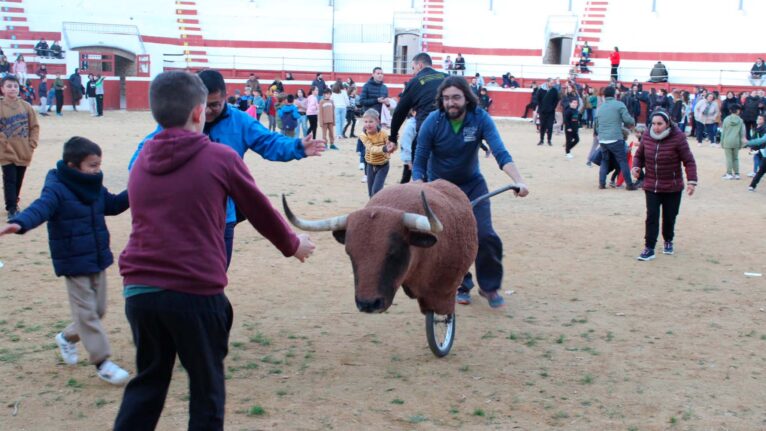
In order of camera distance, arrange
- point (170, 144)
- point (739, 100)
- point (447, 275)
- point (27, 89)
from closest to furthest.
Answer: point (170, 144) → point (447, 275) → point (739, 100) → point (27, 89)

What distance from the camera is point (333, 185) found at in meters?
15.9

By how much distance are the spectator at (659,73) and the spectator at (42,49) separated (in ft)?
85.9

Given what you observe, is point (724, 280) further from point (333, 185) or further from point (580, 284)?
point (333, 185)

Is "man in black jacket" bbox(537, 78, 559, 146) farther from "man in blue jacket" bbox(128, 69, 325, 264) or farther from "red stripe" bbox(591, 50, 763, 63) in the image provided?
"man in blue jacket" bbox(128, 69, 325, 264)

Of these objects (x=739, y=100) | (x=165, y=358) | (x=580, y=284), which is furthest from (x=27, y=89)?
(x=165, y=358)

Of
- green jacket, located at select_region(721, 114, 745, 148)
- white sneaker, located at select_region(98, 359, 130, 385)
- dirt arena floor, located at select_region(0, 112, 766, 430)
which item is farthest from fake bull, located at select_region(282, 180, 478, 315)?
green jacket, located at select_region(721, 114, 745, 148)

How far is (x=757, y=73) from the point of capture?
115 feet

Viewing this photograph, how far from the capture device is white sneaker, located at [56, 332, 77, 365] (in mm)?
6000

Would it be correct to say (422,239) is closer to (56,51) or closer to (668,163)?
(668,163)

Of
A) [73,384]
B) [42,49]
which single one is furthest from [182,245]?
[42,49]

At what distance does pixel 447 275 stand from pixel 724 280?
173 inches

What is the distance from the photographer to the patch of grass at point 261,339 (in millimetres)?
6680

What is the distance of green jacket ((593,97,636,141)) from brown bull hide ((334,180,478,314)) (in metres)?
9.79

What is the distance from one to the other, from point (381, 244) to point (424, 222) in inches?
11.8
